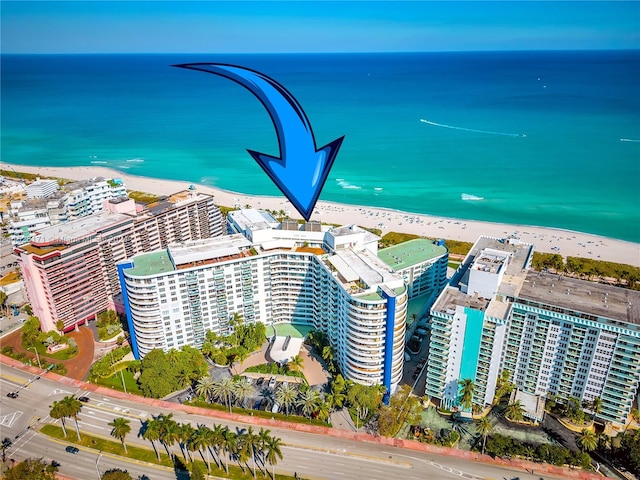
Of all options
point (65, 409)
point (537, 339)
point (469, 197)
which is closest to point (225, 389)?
point (65, 409)

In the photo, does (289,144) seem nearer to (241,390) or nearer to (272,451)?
(272,451)

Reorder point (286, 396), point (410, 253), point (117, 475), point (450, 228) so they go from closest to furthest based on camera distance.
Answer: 1. point (117, 475)
2. point (286, 396)
3. point (410, 253)
4. point (450, 228)

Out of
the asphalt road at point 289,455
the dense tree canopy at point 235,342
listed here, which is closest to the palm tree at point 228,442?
the asphalt road at point 289,455

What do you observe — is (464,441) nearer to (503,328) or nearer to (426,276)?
(503,328)

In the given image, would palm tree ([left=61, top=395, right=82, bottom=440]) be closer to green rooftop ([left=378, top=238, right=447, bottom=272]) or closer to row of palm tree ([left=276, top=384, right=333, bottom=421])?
row of palm tree ([left=276, top=384, right=333, bottom=421])

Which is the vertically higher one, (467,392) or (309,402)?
(467,392)

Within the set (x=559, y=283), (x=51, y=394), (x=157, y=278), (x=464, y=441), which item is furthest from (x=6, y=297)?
(x=559, y=283)

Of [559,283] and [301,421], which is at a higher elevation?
[559,283]
